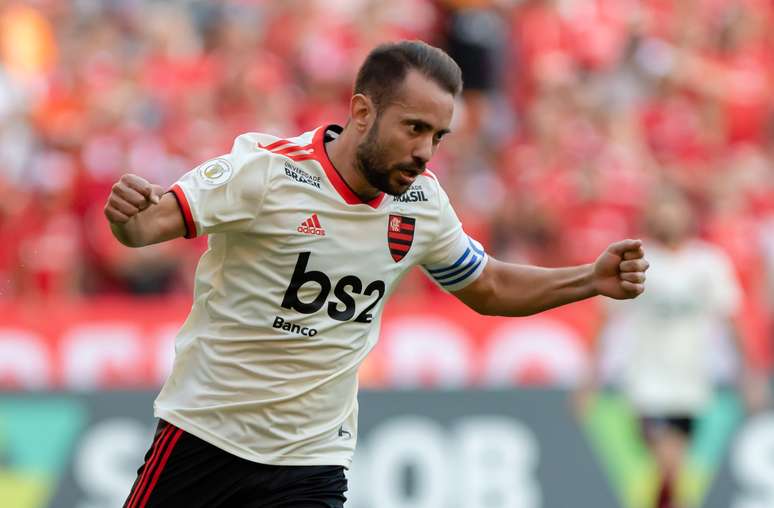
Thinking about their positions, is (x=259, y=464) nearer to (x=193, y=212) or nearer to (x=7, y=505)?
(x=193, y=212)

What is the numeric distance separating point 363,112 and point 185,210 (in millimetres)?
801

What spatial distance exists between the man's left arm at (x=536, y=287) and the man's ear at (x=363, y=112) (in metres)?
0.92

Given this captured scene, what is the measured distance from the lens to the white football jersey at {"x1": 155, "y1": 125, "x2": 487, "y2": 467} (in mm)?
5512

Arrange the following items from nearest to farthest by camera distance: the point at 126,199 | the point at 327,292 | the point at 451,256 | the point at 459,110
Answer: the point at 126,199 < the point at 327,292 < the point at 451,256 < the point at 459,110

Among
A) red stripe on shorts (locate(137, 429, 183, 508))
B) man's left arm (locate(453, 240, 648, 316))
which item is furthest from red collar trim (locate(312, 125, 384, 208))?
red stripe on shorts (locate(137, 429, 183, 508))

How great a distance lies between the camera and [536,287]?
6.11 m

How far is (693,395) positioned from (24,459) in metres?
4.75

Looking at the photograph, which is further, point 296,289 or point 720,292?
point 720,292

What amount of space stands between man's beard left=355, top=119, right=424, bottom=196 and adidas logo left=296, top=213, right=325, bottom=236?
0.81ft

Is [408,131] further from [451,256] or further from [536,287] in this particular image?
[536,287]

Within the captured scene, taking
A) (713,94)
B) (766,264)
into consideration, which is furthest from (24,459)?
(713,94)

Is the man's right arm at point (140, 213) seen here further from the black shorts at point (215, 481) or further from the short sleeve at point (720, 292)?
the short sleeve at point (720, 292)

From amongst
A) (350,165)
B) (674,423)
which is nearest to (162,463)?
(350,165)

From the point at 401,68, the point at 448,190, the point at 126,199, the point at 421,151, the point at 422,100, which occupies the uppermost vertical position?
the point at 448,190
